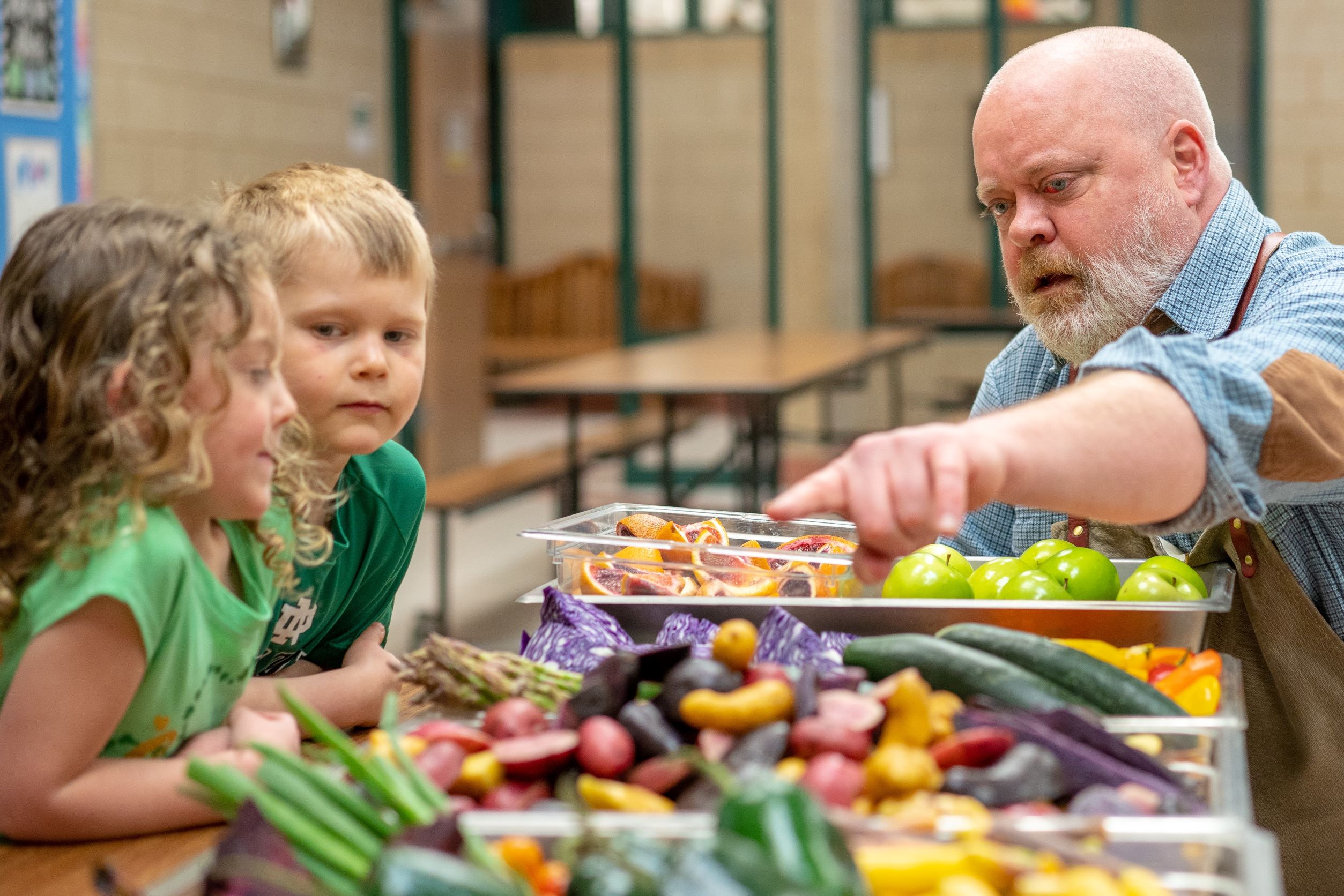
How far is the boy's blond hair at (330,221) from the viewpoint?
1679 millimetres

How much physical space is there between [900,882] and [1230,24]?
9.66 metres

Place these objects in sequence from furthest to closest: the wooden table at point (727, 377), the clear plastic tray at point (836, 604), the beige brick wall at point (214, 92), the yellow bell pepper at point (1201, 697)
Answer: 1. the beige brick wall at point (214, 92)
2. the wooden table at point (727, 377)
3. the clear plastic tray at point (836, 604)
4. the yellow bell pepper at point (1201, 697)

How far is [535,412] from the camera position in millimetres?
12836

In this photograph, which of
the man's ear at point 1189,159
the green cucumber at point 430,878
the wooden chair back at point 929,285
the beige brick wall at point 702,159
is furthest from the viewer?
the wooden chair back at point 929,285

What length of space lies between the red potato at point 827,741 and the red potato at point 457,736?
0.82 feet

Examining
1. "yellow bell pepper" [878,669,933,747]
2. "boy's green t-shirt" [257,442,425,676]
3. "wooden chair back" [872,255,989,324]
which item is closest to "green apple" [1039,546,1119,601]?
"yellow bell pepper" [878,669,933,747]

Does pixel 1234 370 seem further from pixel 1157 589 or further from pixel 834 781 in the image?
pixel 834 781

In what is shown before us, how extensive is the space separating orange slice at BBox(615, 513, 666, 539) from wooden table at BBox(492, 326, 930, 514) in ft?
10.3

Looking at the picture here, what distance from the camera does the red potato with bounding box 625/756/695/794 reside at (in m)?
1.03

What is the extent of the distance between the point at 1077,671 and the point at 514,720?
0.48m

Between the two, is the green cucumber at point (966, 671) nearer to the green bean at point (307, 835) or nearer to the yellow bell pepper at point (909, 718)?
the yellow bell pepper at point (909, 718)

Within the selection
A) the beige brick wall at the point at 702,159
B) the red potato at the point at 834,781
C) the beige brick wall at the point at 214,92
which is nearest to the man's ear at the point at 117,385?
the red potato at the point at 834,781

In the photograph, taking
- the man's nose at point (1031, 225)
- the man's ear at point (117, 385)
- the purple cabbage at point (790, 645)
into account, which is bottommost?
the purple cabbage at point (790, 645)

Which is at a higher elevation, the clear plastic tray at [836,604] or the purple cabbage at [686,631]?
the clear plastic tray at [836,604]
